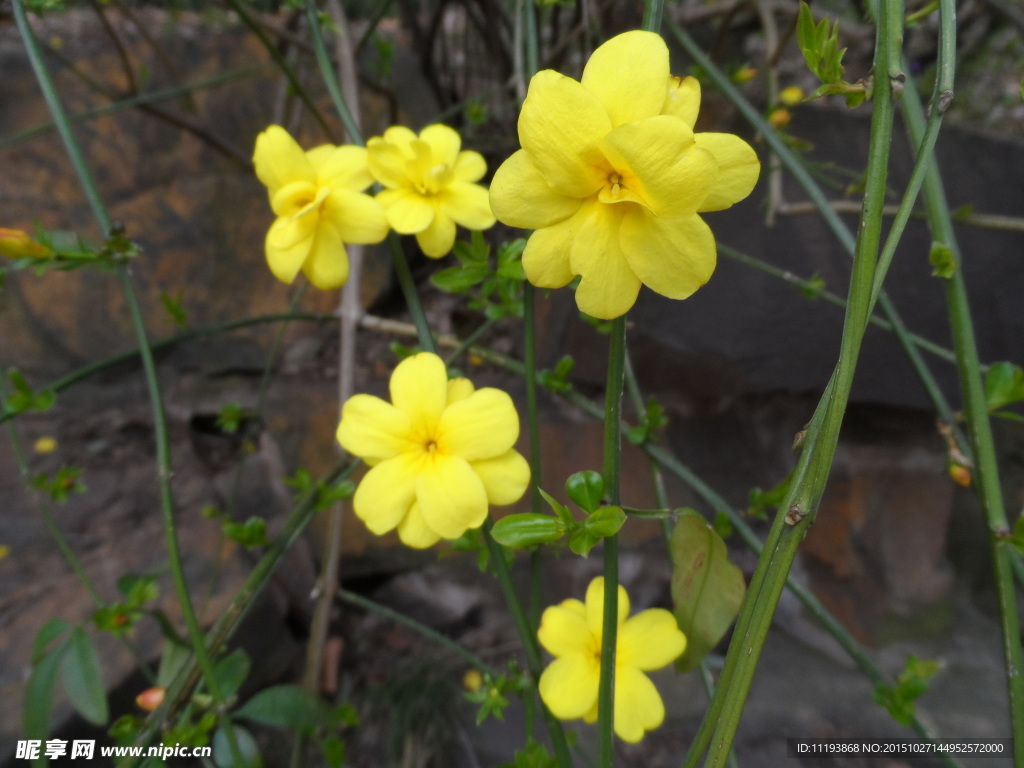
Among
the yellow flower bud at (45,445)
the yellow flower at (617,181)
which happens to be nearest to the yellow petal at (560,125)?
the yellow flower at (617,181)

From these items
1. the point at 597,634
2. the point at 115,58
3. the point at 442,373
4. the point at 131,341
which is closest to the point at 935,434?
the point at 597,634

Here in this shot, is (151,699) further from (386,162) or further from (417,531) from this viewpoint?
(386,162)

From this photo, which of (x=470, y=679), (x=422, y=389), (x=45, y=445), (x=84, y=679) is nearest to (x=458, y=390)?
(x=422, y=389)

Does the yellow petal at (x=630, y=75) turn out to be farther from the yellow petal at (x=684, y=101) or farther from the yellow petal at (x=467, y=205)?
the yellow petal at (x=467, y=205)

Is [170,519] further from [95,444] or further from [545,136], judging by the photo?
[95,444]

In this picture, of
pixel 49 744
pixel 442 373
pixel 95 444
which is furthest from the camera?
pixel 95 444

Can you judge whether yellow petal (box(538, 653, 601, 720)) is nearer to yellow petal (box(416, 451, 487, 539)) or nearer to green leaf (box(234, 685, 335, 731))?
yellow petal (box(416, 451, 487, 539))

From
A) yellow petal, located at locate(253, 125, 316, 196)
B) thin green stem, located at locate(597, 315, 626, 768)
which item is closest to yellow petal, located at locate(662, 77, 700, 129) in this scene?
thin green stem, located at locate(597, 315, 626, 768)
